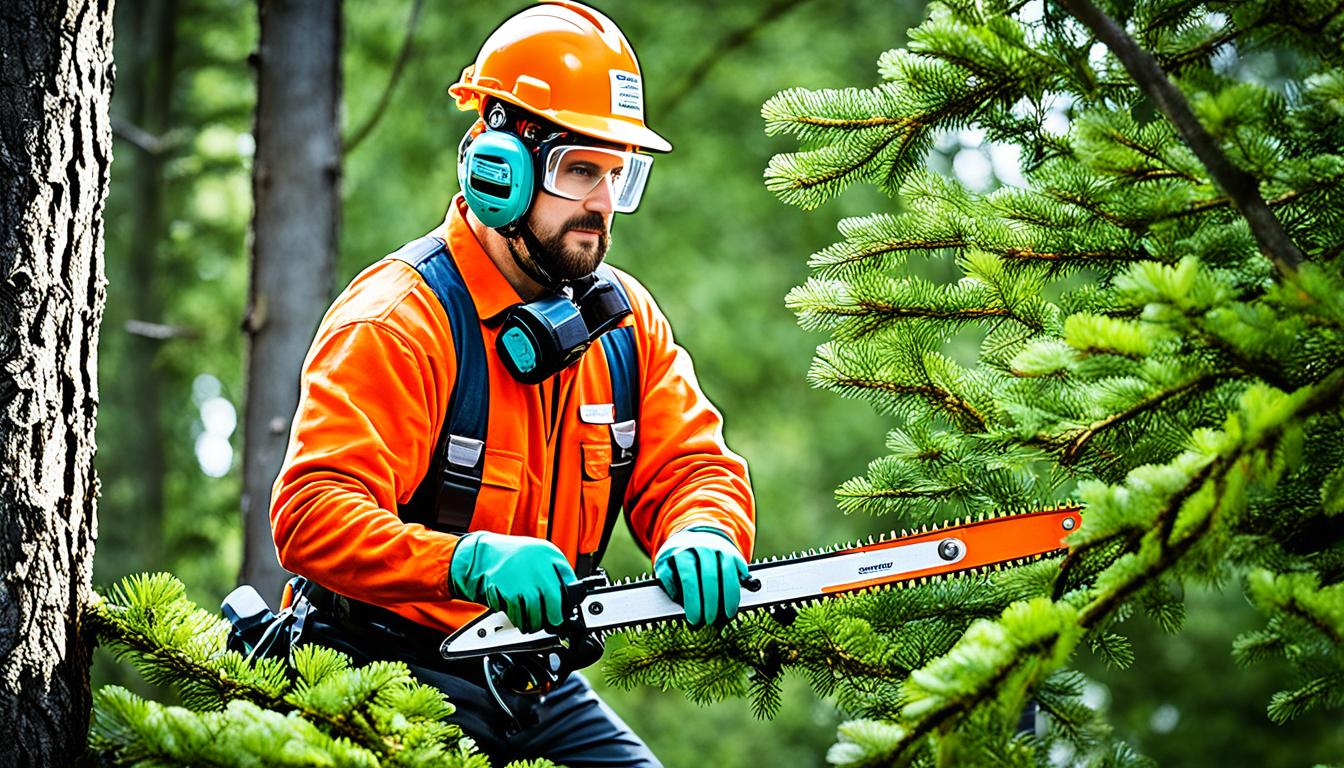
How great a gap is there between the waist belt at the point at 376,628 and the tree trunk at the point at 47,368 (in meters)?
0.52

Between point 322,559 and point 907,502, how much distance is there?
125 centimetres

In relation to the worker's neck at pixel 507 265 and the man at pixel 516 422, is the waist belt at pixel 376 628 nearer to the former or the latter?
the man at pixel 516 422

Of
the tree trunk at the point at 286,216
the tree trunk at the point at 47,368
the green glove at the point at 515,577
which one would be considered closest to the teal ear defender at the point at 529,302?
the green glove at the point at 515,577

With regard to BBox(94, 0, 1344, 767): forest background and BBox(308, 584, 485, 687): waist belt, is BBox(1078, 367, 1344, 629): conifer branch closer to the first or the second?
BBox(308, 584, 485, 687): waist belt

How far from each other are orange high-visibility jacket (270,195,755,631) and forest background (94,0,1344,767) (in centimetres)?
605

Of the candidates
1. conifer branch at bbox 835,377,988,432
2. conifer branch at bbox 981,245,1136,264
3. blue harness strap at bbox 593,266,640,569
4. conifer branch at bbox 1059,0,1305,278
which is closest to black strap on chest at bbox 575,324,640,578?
blue harness strap at bbox 593,266,640,569

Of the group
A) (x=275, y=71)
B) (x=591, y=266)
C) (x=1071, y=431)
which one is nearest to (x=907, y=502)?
(x=1071, y=431)

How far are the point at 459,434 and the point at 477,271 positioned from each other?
0.39 meters

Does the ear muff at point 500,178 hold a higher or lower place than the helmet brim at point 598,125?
lower

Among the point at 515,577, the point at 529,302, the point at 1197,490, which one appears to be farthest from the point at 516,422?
the point at 1197,490

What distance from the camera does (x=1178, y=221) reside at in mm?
2385

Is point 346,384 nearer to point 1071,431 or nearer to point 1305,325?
point 1071,431

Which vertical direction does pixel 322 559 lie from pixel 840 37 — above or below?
below

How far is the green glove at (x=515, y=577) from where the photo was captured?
2.53 meters
